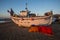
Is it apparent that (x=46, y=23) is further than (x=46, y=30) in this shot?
Yes

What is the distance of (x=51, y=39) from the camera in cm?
1619

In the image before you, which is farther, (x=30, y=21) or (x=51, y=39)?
(x=30, y=21)

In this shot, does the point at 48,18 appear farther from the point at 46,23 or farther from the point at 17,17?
the point at 17,17

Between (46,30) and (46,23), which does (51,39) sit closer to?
(46,30)

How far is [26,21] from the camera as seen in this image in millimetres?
36625

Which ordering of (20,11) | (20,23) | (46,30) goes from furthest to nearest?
(20,11) → (20,23) → (46,30)

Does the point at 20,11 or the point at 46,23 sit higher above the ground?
the point at 20,11

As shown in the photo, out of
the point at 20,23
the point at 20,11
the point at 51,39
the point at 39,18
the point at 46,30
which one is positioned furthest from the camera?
the point at 20,11

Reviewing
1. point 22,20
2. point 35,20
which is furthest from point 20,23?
point 35,20

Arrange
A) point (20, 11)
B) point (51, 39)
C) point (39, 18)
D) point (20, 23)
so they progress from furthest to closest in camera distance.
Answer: point (20, 11) < point (20, 23) < point (39, 18) < point (51, 39)

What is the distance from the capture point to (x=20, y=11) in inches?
1673

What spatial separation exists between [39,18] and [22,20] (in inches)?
171

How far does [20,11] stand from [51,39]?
88.9 ft

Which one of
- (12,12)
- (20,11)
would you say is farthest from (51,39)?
(12,12)
